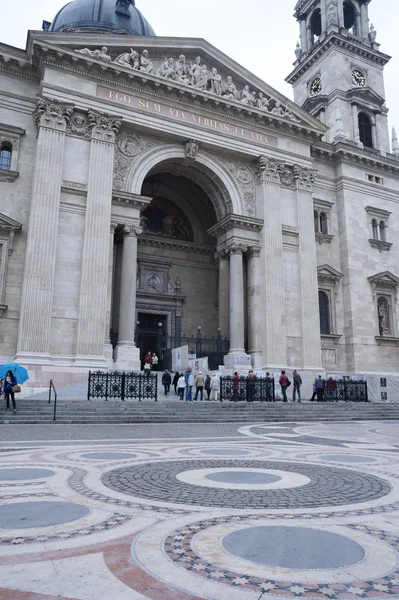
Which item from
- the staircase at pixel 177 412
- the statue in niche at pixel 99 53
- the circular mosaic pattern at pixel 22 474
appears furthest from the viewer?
the statue in niche at pixel 99 53

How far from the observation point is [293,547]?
3.28 metres

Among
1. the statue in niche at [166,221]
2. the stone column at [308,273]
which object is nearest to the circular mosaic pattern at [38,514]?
the stone column at [308,273]

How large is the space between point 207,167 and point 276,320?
1025 centimetres

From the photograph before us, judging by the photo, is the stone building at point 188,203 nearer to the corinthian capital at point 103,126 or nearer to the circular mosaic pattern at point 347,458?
the corinthian capital at point 103,126

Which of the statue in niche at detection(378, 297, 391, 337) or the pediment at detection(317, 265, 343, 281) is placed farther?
the statue in niche at detection(378, 297, 391, 337)

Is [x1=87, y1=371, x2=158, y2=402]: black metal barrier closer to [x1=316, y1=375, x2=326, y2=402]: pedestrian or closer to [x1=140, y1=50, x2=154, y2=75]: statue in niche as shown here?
[x1=316, y1=375, x2=326, y2=402]: pedestrian

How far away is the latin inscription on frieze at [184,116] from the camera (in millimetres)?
26000

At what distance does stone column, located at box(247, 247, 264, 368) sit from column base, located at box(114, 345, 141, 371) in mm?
7208

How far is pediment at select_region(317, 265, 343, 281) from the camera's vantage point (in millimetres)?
31797

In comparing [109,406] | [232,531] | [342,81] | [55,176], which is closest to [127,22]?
[342,81]

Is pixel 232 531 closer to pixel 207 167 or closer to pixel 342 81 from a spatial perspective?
pixel 207 167

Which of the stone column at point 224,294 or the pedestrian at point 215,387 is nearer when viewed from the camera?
the pedestrian at point 215,387

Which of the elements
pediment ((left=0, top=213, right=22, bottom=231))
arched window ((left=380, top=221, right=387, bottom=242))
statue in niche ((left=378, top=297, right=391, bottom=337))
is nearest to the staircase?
pediment ((left=0, top=213, right=22, bottom=231))

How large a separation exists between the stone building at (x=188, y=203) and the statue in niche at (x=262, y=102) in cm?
15
